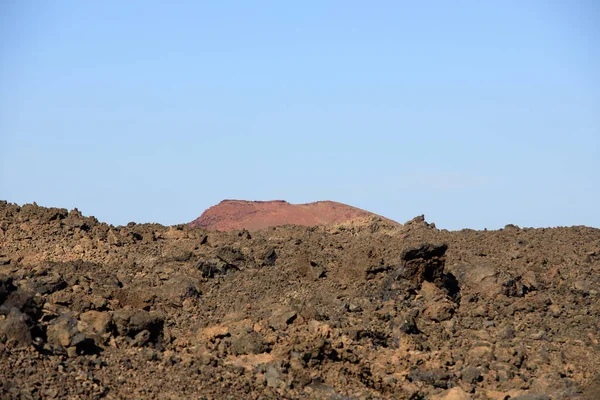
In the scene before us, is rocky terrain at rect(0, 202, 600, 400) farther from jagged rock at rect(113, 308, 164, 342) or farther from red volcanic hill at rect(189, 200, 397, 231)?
red volcanic hill at rect(189, 200, 397, 231)

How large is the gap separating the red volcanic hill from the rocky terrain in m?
27.2

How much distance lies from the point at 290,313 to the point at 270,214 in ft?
124

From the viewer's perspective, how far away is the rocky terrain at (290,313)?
1576 centimetres

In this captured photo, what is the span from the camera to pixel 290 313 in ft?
60.7

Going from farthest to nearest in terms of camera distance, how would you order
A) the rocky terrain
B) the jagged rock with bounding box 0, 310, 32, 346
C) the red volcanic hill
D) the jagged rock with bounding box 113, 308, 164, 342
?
1. the red volcanic hill
2. the jagged rock with bounding box 113, 308, 164, 342
3. the rocky terrain
4. the jagged rock with bounding box 0, 310, 32, 346

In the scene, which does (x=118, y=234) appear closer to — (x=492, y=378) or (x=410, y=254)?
(x=410, y=254)

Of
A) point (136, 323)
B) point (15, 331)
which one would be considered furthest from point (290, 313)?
point (15, 331)

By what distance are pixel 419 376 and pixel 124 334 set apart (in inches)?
212

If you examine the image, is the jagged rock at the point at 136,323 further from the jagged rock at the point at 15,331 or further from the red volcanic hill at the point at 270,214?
the red volcanic hill at the point at 270,214

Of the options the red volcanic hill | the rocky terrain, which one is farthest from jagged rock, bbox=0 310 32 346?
the red volcanic hill

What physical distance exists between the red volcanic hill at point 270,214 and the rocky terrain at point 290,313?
27.2 meters

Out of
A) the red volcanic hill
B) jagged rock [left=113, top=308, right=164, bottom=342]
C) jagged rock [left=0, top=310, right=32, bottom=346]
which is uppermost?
the red volcanic hill

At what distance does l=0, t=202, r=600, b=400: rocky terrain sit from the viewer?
620 inches

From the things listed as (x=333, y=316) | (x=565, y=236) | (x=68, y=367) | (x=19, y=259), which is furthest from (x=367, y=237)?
(x=68, y=367)
